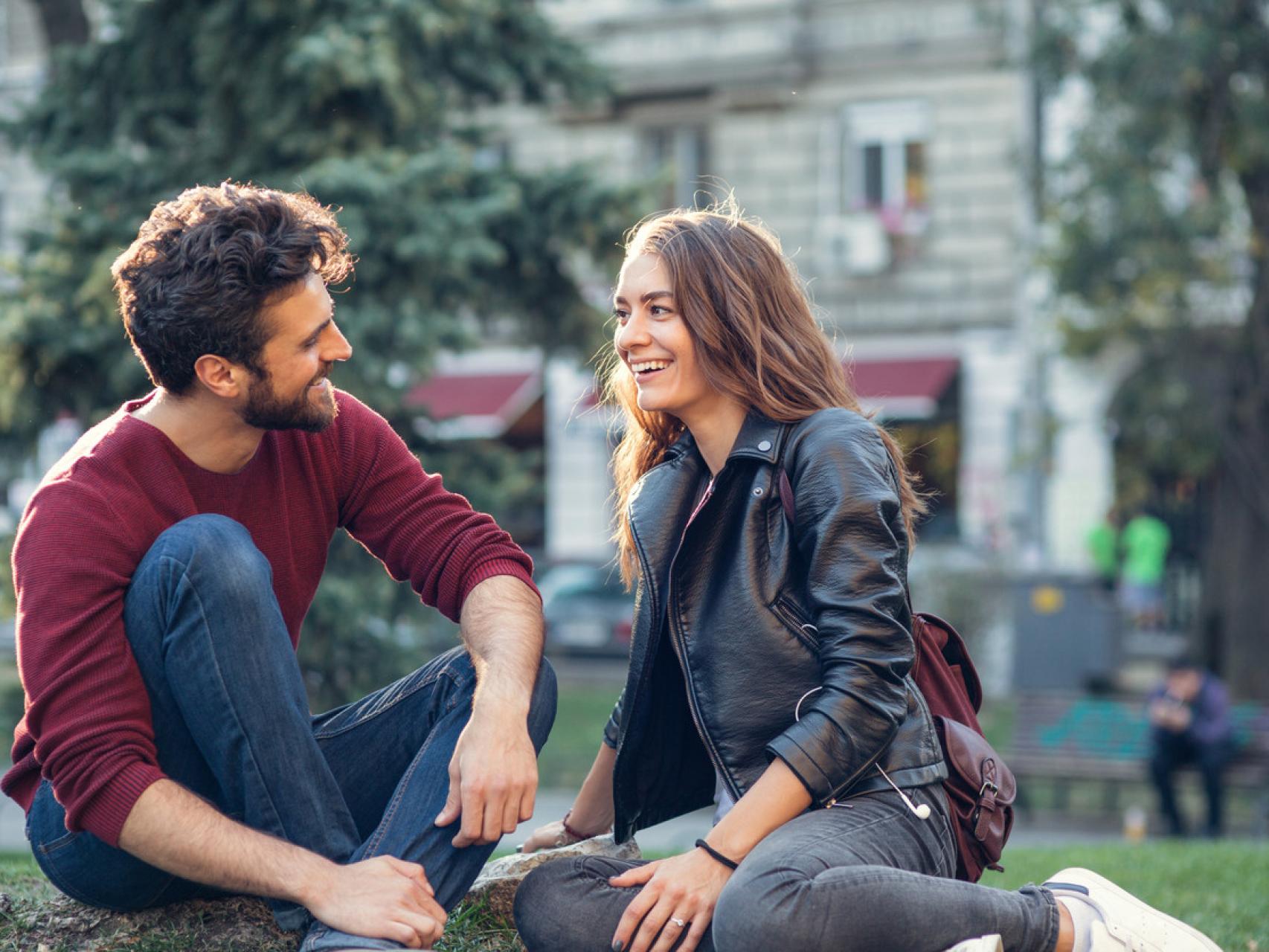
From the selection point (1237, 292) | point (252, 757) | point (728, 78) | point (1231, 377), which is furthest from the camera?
point (728, 78)

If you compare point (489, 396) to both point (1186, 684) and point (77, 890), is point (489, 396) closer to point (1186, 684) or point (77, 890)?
point (1186, 684)

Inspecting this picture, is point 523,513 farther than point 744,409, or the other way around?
point 523,513

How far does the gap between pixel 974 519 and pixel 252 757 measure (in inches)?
657

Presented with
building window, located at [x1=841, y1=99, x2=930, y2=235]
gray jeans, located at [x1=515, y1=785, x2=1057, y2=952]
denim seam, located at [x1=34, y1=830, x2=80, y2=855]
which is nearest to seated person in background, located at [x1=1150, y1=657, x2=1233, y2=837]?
gray jeans, located at [x1=515, y1=785, x2=1057, y2=952]

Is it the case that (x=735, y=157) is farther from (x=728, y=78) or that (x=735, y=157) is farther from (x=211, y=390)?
(x=211, y=390)

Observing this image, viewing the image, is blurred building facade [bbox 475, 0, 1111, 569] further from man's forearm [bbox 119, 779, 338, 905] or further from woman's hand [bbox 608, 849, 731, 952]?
man's forearm [bbox 119, 779, 338, 905]

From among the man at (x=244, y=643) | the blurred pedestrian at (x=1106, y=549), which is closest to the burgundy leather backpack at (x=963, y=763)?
the man at (x=244, y=643)

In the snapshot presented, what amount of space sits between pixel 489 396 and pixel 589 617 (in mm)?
4478

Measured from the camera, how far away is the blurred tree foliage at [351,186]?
798 centimetres

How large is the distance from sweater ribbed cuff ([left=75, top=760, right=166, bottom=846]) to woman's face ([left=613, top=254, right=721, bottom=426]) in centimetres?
124

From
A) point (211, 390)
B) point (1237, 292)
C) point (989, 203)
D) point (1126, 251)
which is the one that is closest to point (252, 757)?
point (211, 390)

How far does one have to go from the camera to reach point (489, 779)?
275cm

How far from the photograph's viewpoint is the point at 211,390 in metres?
2.95

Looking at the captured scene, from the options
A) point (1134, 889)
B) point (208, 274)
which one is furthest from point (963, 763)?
point (1134, 889)
